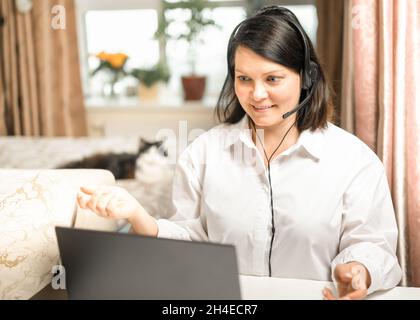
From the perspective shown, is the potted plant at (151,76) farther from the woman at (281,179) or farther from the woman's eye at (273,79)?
the woman's eye at (273,79)

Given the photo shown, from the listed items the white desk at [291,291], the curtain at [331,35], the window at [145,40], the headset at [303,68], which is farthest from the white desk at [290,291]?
the window at [145,40]

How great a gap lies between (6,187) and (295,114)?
2.52 feet

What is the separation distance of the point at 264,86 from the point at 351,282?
0.45 metres

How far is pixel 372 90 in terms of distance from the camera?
136cm

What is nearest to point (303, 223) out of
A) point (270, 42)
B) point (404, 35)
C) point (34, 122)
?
point (270, 42)

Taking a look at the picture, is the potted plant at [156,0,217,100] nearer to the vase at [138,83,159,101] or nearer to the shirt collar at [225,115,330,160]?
the vase at [138,83,159,101]

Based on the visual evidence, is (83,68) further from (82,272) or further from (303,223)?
(82,272)

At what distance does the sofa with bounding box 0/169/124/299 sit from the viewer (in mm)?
1008

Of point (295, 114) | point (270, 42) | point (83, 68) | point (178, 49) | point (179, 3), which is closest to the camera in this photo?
A: point (270, 42)

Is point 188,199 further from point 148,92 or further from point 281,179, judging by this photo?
point 148,92

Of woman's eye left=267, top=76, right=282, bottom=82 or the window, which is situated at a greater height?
the window

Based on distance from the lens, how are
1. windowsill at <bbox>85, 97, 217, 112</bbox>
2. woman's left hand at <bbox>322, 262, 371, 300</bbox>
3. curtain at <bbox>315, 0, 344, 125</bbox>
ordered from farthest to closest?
1. windowsill at <bbox>85, 97, 217, 112</bbox>
2. curtain at <bbox>315, 0, 344, 125</bbox>
3. woman's left hand at <bbox>322, 262, 371, 300</bbox>

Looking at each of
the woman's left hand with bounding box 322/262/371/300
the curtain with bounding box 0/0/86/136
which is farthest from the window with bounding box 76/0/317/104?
the woman's left hand with bounding box 322/262/371/300

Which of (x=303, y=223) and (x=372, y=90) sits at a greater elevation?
(x=372, y=90)
